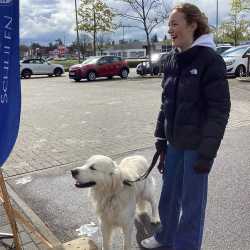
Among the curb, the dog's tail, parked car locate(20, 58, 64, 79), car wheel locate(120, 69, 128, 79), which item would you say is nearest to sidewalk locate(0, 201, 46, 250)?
the curb

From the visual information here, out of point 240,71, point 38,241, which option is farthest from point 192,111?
point 240,71

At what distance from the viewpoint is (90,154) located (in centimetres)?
710

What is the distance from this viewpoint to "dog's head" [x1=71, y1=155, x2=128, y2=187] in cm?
339

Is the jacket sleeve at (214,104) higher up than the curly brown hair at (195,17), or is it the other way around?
the curly brown hair at (195,17)

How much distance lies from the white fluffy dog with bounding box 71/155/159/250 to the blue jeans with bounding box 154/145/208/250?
348 millimetres

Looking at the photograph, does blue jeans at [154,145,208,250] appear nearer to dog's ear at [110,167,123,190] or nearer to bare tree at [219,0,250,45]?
dog's ear at [110,167,123,190]

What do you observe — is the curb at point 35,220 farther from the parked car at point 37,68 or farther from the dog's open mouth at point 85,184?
the parked car at point 37,68

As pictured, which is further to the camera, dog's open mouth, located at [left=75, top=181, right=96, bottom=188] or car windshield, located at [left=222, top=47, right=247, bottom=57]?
car windshield, located at [left=222, top=47, right=247, bottom=57]

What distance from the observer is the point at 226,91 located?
302 centimetres

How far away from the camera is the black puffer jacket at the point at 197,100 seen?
9.84 feet

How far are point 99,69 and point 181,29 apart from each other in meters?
21.8

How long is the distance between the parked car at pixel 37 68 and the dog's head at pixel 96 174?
91.5ft

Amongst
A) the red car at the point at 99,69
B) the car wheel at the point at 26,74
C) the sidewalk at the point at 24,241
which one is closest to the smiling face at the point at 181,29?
the sidewalk at the point at 24,241

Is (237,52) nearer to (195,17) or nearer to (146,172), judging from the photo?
(146,172)
